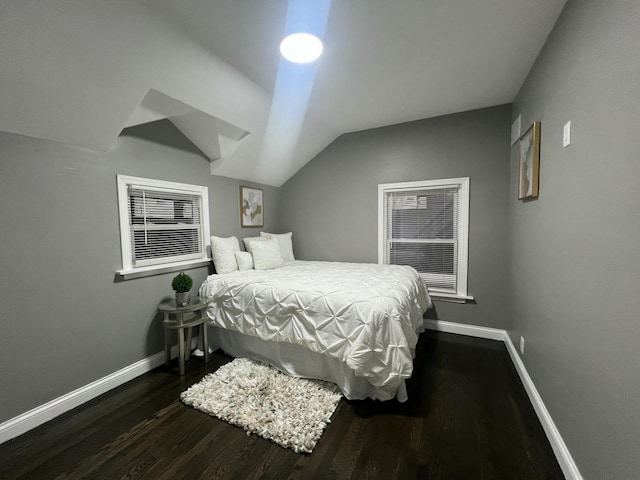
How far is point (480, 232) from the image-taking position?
3078 mm

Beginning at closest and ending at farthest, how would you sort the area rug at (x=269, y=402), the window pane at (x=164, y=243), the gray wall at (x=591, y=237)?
1. the gray wall at (x=591, y=237)
2. the area rug at (x=269, y=402)
3. the window pane at (x=164, y=243)

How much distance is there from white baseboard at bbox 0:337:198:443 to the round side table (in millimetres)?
190

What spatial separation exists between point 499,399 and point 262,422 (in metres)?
1.74

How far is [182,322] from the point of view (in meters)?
2.37

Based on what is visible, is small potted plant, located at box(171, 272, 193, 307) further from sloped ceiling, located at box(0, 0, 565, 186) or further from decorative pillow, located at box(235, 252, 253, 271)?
sloped ceiling, located at box(0, 0, 565, 186)

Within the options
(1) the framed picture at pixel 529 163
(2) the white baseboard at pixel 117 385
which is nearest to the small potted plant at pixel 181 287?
(2) the white baseboard at pixel 117 385

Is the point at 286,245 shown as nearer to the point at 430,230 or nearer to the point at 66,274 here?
the point at 430,230

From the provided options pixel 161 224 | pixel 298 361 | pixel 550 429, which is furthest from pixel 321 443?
pixel 161 224

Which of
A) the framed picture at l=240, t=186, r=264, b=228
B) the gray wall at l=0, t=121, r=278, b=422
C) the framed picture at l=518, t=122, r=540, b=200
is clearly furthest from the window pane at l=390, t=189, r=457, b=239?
the gray wall at l=0, t=121, r=278, b=422

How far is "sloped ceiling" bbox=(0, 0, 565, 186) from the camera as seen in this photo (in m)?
1.44

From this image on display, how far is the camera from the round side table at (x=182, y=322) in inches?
92.4

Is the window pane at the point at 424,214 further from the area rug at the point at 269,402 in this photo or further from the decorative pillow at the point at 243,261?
the area rug at the point at 269,402

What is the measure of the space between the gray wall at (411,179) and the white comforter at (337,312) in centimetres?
80

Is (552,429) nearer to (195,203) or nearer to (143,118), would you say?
(195,203)
